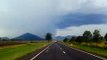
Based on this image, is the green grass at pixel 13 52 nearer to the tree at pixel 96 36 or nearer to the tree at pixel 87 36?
the tree at pixel 96 36

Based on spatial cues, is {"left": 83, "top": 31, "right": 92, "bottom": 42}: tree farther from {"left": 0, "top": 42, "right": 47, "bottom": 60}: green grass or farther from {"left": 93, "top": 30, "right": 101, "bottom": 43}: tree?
{"left": 0, "top": 42, "right": 47, "bottom": 60}: green grass

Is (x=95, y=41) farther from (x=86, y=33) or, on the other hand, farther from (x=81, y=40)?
(x=86, y=33)

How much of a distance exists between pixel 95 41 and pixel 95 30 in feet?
25.8

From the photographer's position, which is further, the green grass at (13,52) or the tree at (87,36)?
the tree at (87,36)

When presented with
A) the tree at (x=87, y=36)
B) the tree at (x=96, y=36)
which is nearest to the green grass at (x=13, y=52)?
the tree at (x=96, y=36)

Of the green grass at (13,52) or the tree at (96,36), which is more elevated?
the tree at (96,36)

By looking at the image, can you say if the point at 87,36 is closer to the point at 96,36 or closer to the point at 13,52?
the point at 96,36

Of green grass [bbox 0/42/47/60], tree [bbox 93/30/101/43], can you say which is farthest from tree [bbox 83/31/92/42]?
green grass [bbox 0/42/47/60]

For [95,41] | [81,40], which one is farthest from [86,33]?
[95,41]

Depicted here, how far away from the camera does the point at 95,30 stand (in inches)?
2995

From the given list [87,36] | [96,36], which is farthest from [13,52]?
[87,36]

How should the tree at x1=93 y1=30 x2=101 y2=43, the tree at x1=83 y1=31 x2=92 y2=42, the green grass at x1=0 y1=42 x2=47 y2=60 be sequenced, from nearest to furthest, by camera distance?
the green grass at x1=0 y1=42 x2=47 y2=60 → the tree at x1=93 y1=30 x2=101 y2=43 → the tree at x1=83 y1=31 x2=92 y2=42

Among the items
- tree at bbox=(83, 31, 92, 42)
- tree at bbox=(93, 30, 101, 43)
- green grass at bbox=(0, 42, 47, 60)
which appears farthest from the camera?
tree at bbox=(83, 31, 92, 42)

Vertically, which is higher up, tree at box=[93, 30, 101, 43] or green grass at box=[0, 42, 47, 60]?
tree at box=[93, 30, 101, 43]
